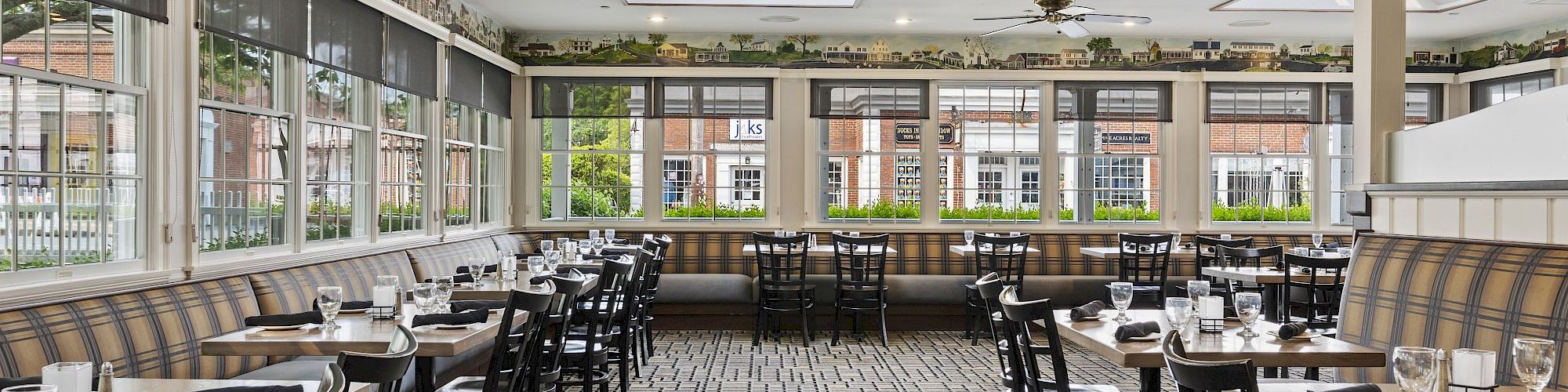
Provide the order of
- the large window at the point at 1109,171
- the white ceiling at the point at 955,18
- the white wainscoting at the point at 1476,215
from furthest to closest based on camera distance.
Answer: the large window at the point at 1109,171 → the white ceiling at the point at 955,18 → the white wainscoting at the point at 1476,215

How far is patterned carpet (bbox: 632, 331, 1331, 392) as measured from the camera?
6.14 metres

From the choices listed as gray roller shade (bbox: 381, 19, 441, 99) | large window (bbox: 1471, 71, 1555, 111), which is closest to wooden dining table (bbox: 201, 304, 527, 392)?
gray roller shade (bbox: 381, 19, 441, 99)

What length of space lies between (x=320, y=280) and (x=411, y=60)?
1.98 m

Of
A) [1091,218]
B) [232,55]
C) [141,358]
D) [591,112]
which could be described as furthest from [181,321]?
[1091,218]

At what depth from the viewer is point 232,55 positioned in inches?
192

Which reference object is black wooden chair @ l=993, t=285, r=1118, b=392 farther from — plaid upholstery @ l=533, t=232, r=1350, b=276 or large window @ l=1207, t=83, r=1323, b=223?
large window @ l=1207, t=83, r=1323, b=223

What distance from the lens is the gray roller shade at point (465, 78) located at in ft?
24.8

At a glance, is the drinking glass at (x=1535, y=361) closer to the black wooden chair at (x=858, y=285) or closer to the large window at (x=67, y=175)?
the large window at (x=67, y=175)

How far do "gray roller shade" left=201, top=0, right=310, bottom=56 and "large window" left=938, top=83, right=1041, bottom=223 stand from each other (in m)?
5.81

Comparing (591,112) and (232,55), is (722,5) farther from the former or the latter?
(232,55)

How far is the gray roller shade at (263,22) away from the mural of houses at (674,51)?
170 inches

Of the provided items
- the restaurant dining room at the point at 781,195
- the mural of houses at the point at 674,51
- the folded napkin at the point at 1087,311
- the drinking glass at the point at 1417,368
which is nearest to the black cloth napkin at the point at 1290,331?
the restaurant dining room at the point at 781,195

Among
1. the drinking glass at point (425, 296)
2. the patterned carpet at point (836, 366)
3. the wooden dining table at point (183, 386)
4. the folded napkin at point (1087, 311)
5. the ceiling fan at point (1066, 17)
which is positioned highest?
the ceiling fan at point (1066, 17)

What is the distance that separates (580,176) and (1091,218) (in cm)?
478
